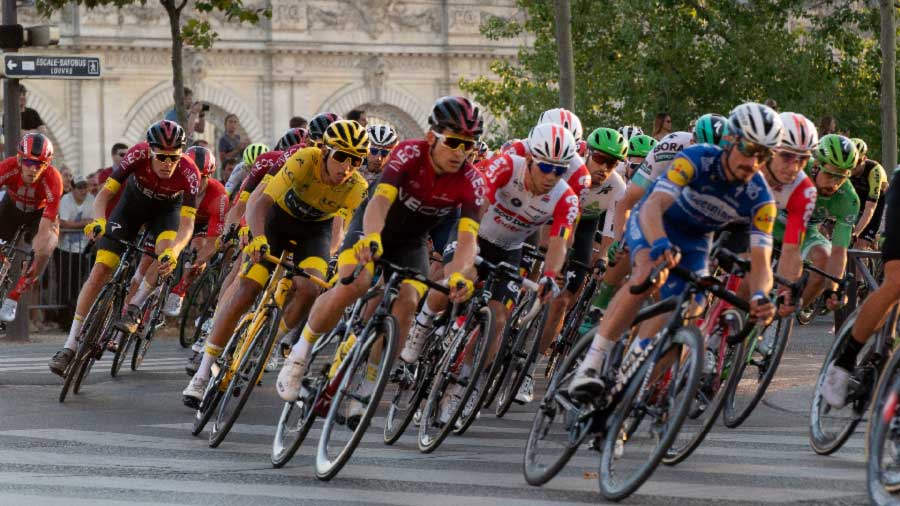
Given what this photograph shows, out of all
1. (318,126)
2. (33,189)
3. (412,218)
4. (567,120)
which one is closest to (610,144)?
(567,120)

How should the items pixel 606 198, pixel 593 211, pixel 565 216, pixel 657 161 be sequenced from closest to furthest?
pixel 565 216 < pixel 657 161 < pixel 606 198 < pixel 593 211

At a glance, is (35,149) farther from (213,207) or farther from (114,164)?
(114,164)

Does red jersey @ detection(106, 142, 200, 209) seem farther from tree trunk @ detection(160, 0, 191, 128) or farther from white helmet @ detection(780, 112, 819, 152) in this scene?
tree trunk @ detection(160, 0, 191, 128)

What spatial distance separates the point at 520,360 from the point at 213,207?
6843 mm

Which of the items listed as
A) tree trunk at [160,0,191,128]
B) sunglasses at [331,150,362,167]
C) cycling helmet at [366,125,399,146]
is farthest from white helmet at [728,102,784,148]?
tree trunk at [160,0,191,128]

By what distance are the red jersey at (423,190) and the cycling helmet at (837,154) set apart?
395cm

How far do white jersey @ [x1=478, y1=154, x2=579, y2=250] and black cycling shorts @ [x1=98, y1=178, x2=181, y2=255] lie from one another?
377cm

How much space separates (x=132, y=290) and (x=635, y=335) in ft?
25.1

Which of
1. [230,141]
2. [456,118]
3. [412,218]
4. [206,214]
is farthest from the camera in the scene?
[230,141]

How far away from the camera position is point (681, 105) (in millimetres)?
46062

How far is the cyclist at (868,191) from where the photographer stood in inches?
732

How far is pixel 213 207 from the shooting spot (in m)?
19.0

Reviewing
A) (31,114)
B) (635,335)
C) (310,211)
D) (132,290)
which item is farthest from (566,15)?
(635,335)

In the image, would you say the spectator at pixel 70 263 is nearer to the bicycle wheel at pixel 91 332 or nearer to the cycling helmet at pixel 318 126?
the cycling helmet at pixel 318 126
